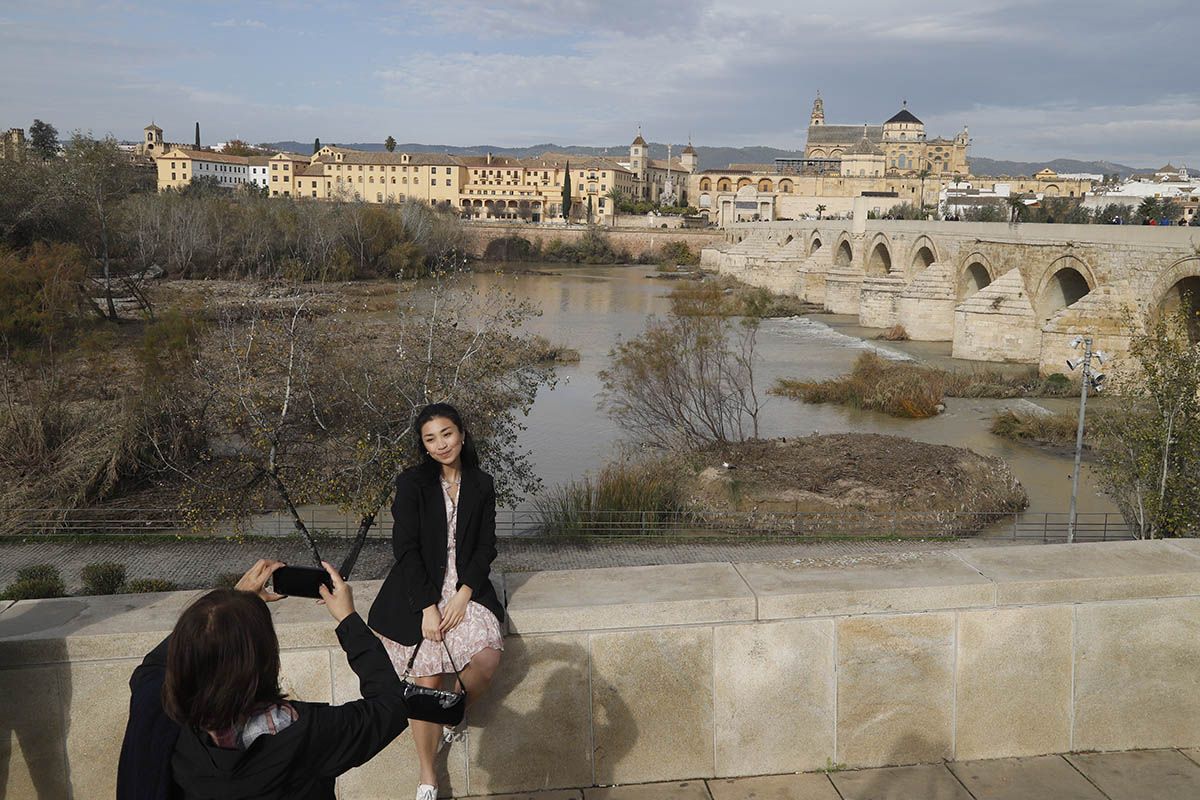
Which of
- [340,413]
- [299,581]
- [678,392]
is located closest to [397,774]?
[299,581]

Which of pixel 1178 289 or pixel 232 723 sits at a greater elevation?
pixel 1178 289

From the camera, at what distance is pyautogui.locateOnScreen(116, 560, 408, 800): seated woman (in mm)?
1521

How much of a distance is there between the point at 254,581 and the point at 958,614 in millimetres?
1834

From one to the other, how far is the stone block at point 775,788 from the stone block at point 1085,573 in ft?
2.33

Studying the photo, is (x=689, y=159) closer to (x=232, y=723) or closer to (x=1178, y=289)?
(x=1178, y=289)

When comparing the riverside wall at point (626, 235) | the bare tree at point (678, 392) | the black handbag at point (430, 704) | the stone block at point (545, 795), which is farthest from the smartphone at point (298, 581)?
the riverside wall at point (626, 235)

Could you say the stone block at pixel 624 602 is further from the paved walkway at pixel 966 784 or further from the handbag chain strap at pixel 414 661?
the paved walkway at pixel 966 784

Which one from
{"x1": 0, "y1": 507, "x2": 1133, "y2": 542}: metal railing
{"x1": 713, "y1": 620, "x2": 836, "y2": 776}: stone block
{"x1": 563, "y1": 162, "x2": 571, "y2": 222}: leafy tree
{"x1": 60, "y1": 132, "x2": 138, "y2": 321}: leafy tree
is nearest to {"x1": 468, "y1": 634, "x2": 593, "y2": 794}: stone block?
{"x1": 713, "y1": 620, "x2": 836, "y2": 776}: stone block

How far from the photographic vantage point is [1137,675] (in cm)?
281

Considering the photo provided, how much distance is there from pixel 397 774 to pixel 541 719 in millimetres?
388

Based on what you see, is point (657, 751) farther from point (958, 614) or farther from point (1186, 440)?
point (1186, 440)

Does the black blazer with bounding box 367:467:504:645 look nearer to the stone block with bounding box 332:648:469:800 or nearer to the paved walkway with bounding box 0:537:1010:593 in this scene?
the stone block with bounding box 332:648:469:800

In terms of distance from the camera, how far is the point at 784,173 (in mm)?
99250

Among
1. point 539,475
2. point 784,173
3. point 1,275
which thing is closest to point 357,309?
→ point 1,275
